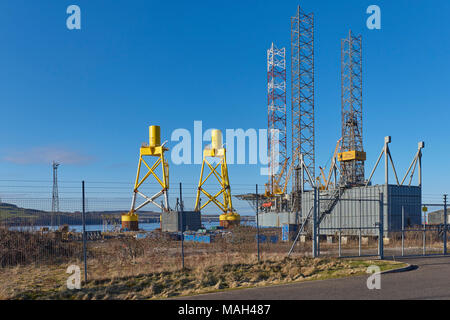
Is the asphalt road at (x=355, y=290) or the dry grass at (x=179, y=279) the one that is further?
the dry grass at (x=179, y=279)

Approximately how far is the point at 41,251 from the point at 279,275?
11036mm

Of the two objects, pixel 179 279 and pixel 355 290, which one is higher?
pixel 355 290

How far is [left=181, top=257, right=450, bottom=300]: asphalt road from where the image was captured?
408 inches

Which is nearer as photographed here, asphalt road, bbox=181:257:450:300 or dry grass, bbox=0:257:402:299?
asphalt road, bbox=181:257:450:300

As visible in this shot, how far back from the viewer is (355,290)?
36.8ft

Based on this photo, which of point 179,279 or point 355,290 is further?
point 179,279

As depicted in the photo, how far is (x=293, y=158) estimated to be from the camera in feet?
228

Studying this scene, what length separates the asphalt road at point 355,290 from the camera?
1037cm

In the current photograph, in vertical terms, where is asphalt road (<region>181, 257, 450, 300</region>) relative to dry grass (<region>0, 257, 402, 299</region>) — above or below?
above

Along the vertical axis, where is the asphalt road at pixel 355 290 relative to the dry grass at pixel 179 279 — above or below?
above

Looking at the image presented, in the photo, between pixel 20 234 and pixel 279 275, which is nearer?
pixel 279 275

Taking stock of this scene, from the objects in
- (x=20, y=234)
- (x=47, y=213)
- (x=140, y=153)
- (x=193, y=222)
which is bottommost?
(x=193, y=222)

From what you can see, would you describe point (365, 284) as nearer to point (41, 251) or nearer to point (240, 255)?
point (240, 255)
